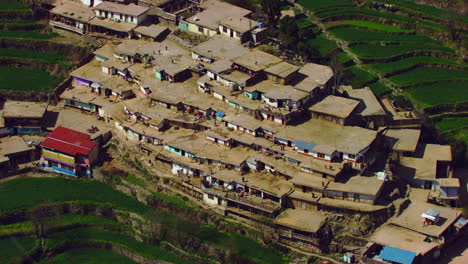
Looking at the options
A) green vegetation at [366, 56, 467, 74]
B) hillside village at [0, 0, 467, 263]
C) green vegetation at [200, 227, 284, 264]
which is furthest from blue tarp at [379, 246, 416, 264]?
green vegetation at [366, 56, 467, 74]

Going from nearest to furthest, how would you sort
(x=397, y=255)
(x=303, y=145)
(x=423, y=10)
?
1. (x=397, y=255)
2. (x=303, y=145)
3. (x=423, y=10)

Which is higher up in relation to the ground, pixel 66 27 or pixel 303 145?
pixel 66 27

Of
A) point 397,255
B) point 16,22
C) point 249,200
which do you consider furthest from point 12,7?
point 397,255

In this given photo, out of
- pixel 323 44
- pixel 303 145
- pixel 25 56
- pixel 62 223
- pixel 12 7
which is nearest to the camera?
pixel 62 223

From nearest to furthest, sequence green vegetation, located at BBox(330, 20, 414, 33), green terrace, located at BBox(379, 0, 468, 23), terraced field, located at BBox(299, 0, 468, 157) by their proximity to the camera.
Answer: terraced field, located at BBox(299, 0, 468, 157)
green vegetation, located at BBox(330, 20, 414, 33)
green terrace, located at BBox(379, 0, 468, 23)

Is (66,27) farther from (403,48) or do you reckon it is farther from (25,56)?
(403,48)

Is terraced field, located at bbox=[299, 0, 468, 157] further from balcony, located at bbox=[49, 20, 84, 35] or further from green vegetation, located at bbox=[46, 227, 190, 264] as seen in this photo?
green vegetation, located at bbox=[46, 227, 190, 264]
